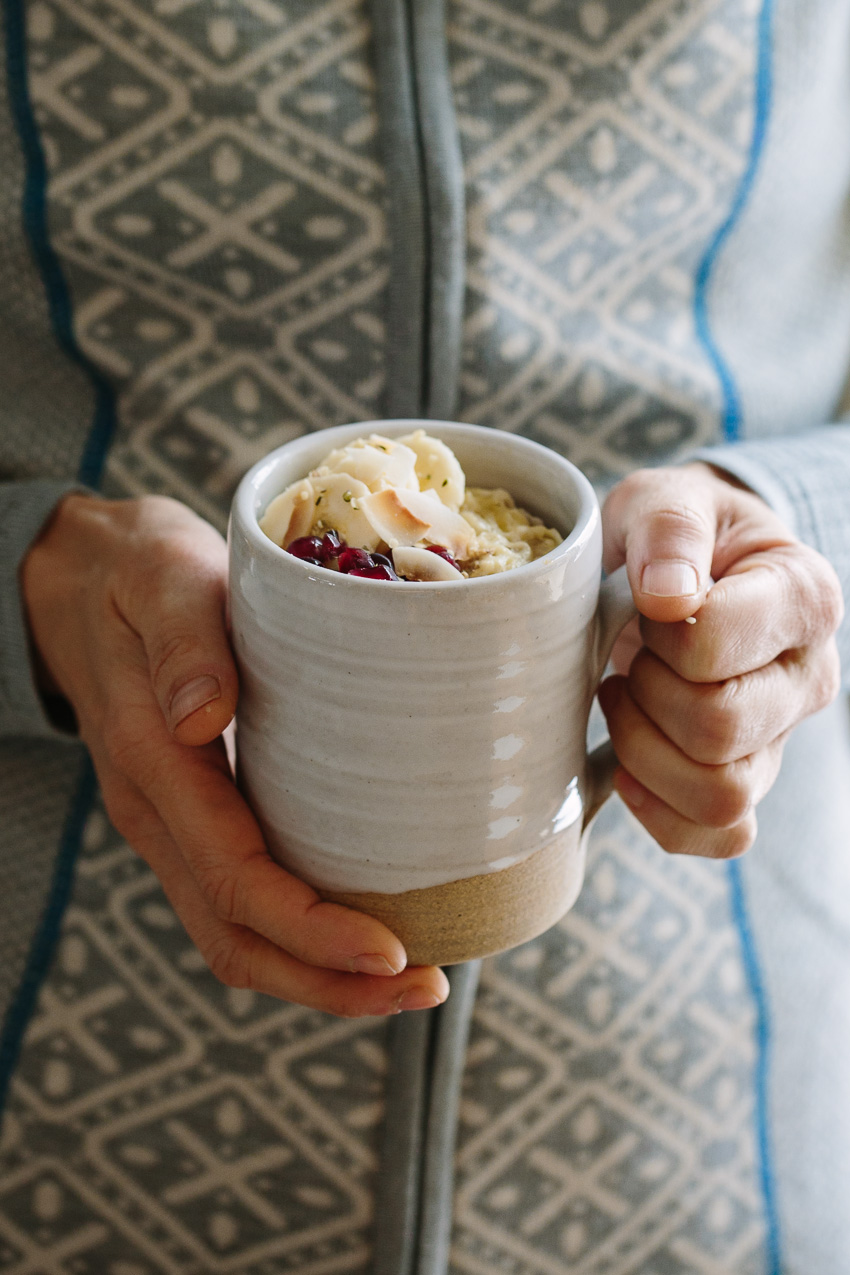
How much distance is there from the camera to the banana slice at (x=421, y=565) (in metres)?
0.49

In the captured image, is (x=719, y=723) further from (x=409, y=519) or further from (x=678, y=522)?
(x=409, y=519)

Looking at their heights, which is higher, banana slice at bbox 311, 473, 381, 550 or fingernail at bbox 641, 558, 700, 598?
banana slice at bbox 311, 473, 381, 550

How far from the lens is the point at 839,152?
0.98 m

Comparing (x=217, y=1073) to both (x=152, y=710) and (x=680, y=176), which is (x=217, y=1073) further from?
(x=680, y=176)

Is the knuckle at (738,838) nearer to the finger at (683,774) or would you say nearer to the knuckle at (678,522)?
the finger at (683,774)

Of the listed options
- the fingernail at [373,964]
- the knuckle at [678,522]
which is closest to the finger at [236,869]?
the fingernail at [373,964]

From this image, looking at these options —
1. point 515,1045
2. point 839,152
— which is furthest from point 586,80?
point 515,1045

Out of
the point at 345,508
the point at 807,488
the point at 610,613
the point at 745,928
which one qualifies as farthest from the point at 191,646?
the point at 745,928

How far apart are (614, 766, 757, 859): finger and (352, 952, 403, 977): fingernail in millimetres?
200

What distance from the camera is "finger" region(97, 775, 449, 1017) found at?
57cm

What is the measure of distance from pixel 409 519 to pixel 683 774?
0.80 ft

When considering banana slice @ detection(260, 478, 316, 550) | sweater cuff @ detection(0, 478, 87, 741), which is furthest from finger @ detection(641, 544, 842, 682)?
sweater cuff @ detection(0, 478, 87, 741)

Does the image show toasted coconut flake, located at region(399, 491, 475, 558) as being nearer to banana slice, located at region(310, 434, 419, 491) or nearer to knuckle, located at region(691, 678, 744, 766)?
banana slice, located at region(310, 434, 419, 491)

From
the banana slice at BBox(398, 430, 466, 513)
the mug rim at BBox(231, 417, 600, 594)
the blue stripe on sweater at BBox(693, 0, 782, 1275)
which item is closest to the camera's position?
the mug rim at BBox(231, 417, 600, 594)
